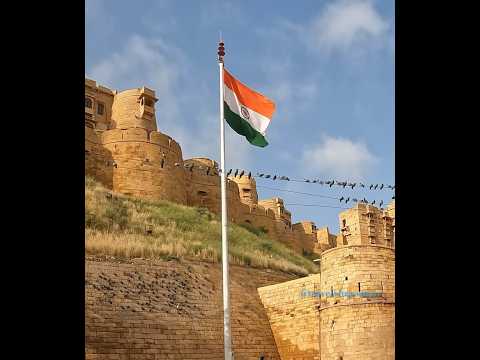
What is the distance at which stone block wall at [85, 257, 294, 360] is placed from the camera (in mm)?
15836

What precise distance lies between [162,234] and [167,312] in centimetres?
874

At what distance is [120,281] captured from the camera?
17.8 meters

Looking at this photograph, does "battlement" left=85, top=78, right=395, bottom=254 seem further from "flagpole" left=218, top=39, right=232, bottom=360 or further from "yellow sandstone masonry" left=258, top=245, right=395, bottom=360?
"flagpole" left=218, top=39, right=232, bottom=360

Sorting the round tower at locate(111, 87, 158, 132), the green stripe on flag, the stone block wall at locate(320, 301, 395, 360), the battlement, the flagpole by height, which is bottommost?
the stone block wall at locate(320, 301, 395, 360)

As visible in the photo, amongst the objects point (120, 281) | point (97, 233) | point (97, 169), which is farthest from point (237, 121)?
point (97, 169)

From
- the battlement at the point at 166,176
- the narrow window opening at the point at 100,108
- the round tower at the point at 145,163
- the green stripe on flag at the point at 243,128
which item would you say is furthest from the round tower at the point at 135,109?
the green stripe on flag at the point at 243,128

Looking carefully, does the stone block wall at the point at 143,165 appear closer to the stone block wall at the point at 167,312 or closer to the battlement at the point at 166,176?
the battlement at the point at 166,176

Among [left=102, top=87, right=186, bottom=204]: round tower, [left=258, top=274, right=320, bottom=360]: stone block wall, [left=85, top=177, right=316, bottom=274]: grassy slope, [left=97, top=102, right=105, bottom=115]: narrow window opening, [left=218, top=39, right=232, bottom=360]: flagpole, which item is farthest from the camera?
[left=97, top=102, right=105, bottom=115]: narrow window opening

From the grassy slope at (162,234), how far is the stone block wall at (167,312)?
3.68ft

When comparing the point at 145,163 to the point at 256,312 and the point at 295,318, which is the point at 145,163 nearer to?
the point at 256,312

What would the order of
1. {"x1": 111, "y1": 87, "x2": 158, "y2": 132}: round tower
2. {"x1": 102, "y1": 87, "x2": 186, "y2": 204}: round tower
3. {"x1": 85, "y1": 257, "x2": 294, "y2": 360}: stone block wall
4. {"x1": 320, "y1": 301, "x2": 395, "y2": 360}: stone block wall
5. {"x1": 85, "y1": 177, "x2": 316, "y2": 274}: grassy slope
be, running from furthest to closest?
{"x1": 111, "y1": 87, "x2": 158, "y2": 132}: round tower
{"x1": 102, "y1": 87, "x2": 186, "y2": 204}: round tower
{"x1": 85, "y1": 177, "x2": 316, "y2": 274}: grassy slope
{"x1": 320, "y1": 301, "x2": 395, "y2": 360}: stone block wall
{"x1": 85, "y1": 257, "x2": 294, "y2": 360}: stone block wall

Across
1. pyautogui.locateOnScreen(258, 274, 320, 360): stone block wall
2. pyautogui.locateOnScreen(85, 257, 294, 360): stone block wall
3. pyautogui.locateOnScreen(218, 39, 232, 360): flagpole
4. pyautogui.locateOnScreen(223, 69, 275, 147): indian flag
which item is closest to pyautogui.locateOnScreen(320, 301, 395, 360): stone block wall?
pyautogui.locateOnScreen(258, 274, 320, 360): stone block wall
